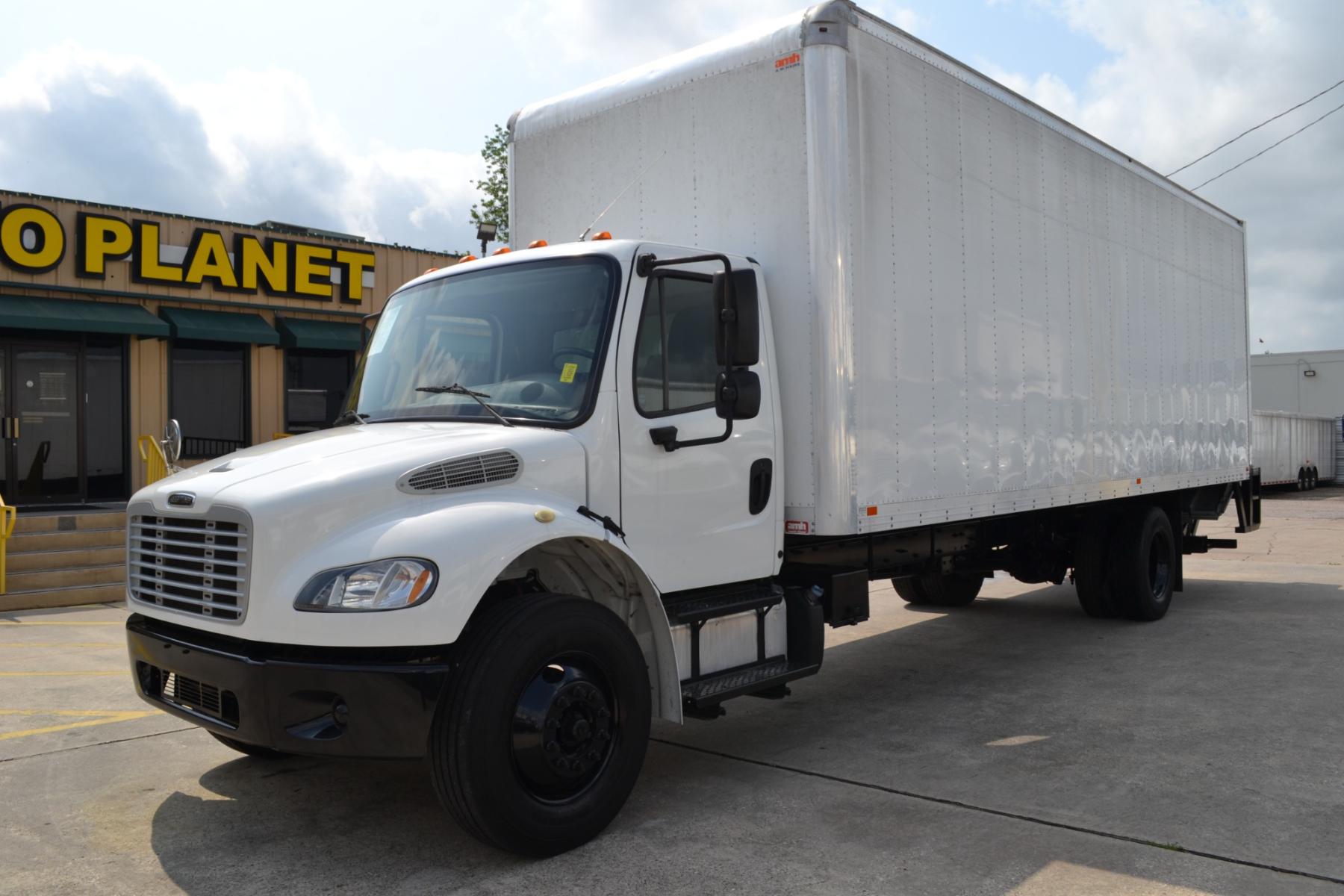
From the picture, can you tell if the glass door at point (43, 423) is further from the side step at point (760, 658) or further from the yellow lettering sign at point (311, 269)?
the side step at point (760, 658)

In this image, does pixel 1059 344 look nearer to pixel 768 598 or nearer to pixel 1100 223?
pixel 1100 223

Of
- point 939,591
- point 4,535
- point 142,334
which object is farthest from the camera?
point 142,334

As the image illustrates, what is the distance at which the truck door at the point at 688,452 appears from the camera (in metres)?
4.93

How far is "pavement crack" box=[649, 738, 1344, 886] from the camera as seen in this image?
4164mm

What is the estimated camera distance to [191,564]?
171 inches

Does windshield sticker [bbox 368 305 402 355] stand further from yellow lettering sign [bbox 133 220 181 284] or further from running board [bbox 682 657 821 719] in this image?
yellow lettering sign [bbox 133 220 181 284]

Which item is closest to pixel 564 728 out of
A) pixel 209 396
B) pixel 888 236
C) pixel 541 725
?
pixel 541 725

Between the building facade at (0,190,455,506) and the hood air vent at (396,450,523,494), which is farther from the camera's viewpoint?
the building facade at (0,190,455,506)

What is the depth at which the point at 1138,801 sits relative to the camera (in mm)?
4965

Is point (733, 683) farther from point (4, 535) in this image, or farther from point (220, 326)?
point (220, 326)

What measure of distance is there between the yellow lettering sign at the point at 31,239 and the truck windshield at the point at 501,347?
12893 millimetres

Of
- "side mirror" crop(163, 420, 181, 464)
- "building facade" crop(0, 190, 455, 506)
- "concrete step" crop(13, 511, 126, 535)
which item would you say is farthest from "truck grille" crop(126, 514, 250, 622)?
"building facade" crop(0, 190, 455, 506)

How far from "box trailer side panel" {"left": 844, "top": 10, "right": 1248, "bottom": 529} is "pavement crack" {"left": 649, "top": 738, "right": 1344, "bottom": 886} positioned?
1.35 metres

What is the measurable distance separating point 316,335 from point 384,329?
1376cm
